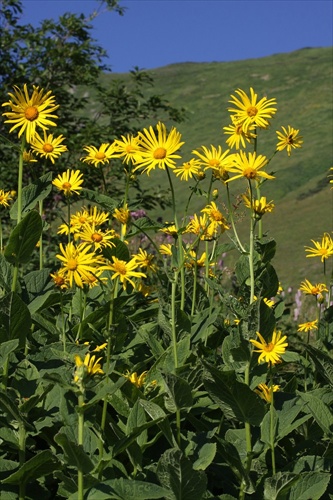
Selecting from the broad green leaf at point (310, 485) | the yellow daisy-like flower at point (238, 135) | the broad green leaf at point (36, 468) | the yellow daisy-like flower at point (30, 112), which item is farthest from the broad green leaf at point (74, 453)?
the yellow daisy-like flower at point (238, 135)

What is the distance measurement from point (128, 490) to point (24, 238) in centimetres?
79

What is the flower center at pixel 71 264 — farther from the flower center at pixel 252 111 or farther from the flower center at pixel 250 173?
the flower center at pixel 252 111

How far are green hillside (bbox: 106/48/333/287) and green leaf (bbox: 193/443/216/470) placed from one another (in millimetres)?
4142

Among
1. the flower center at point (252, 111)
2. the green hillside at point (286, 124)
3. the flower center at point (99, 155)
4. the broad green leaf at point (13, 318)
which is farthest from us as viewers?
the green hillside at point (286, 124)

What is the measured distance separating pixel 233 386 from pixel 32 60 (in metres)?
7.42

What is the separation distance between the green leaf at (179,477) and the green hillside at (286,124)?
4328mm

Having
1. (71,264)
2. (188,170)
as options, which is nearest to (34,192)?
(71,264)

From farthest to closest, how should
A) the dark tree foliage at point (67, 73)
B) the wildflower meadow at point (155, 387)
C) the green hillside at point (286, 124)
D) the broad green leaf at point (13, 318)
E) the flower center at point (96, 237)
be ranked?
1. the green hillside at point (286, 124)
2. the dark tree foliage at point (67, 73)
3. the flower center at point (96, 237)
4. the broad green leaf at point (13, 318)
5. the wildflower meadow at point (155, 387)

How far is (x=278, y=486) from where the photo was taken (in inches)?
80.7

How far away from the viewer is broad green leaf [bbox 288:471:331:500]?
2043 millimetres

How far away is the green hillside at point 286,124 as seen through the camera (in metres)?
18.2

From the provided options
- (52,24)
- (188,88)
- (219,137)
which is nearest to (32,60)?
(52,24)

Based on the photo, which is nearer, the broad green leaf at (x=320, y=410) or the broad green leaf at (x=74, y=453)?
the broad green leaf at (x=74, y=453)

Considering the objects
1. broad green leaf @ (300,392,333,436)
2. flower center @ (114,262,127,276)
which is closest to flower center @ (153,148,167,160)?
flower center @ (114,262,127,276)
